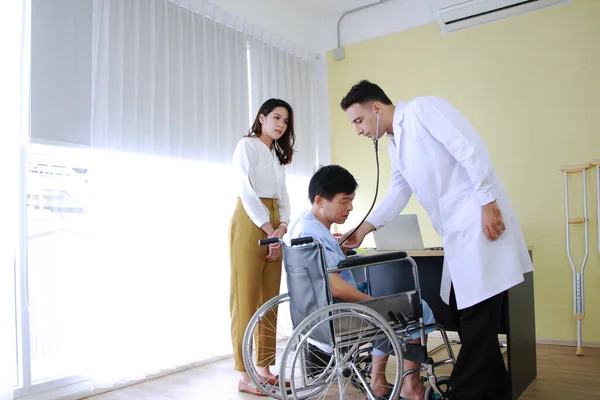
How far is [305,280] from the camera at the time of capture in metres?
1.83

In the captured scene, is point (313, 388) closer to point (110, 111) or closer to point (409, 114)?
point (409, 114)

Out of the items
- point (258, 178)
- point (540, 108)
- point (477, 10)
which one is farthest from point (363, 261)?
point (477, 10)

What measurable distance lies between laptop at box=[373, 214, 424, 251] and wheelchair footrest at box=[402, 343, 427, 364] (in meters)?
1.09

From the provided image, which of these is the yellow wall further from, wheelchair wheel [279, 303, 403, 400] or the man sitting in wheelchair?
wheelchair wheel [279, 303, 403, 400]

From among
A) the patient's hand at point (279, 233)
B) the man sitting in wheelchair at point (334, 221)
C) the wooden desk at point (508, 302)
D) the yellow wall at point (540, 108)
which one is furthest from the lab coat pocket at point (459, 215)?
the yellow wall at point (540, 108)

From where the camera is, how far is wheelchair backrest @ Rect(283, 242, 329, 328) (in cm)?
176

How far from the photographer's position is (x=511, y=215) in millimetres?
1842

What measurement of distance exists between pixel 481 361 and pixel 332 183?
0.83 meters

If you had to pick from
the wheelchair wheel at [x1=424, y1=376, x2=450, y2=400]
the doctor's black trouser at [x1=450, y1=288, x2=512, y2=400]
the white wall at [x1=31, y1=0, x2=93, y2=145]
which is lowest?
the wheelchair wheel at [x1=424, y1=376, x2=450, y2=400]

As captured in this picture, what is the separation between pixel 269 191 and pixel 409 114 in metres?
1.03

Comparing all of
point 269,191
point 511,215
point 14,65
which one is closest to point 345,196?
point 511,215

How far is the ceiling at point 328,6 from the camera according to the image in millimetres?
4414

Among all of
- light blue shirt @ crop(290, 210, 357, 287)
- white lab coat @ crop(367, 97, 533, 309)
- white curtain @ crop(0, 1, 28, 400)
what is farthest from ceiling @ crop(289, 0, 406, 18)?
light blue shirt @ crop(290, 210, 357, 287)

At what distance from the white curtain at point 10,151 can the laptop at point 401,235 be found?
1.90m
